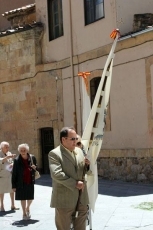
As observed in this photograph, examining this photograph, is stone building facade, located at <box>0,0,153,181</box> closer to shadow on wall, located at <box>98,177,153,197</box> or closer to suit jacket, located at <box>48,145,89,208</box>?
shadow on wall, located at <box>98,177,153,197</box>

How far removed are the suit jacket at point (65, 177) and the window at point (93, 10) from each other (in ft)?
36.4

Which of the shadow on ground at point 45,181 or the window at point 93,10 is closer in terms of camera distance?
the shadow on ground at point 45,181

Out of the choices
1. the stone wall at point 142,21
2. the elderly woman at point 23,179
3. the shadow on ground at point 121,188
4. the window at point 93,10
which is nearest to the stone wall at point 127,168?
the shadow on ground at point 121,188

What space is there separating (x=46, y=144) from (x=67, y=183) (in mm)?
13400

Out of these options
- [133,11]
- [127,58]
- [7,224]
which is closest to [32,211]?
[7,224]

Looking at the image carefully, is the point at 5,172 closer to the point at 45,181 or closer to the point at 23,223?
the point at 23,223

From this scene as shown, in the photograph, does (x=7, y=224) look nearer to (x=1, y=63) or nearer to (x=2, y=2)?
(x=1, y=63)

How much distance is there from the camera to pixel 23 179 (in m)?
9.12

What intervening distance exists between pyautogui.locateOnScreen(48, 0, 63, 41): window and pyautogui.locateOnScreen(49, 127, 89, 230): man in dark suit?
12.7 m

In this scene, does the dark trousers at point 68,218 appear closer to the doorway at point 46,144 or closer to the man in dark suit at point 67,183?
the man in dark suit at point 67,183

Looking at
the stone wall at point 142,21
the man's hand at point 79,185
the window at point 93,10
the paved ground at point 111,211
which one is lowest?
the paved ground at point 111,211

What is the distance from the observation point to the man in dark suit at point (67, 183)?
5547 mm

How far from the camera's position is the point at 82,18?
16.7m

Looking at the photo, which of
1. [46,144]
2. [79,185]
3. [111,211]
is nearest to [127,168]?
[46,144]
